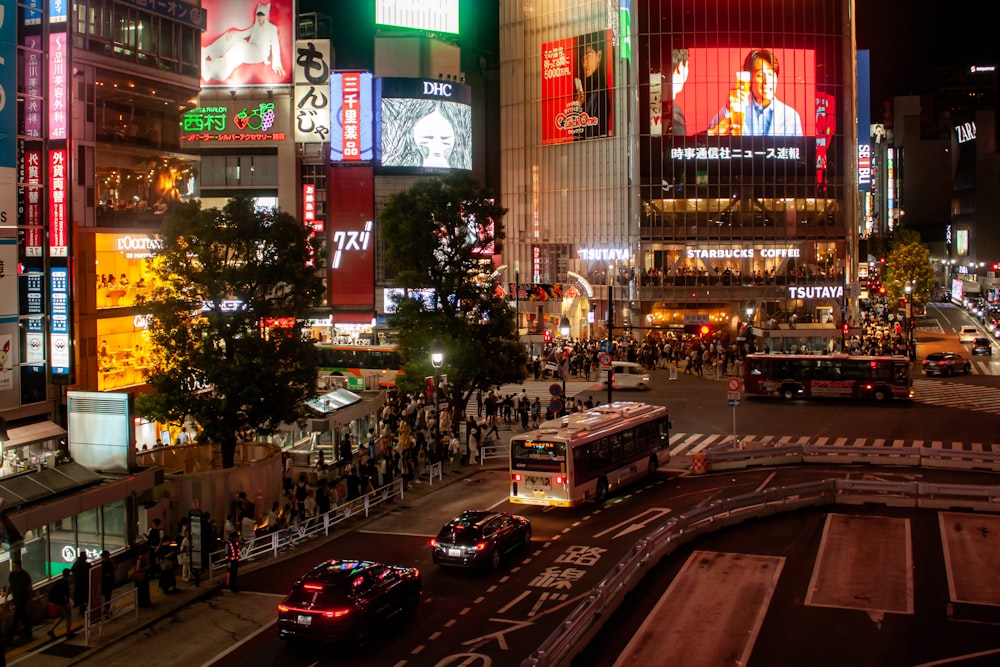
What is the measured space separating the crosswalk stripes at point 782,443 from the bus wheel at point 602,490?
27.1 ft

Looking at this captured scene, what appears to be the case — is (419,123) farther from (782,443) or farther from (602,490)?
(602,490)

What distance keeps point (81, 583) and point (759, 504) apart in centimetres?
1622

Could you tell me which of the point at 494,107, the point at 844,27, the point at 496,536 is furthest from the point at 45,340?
the point at 494,107

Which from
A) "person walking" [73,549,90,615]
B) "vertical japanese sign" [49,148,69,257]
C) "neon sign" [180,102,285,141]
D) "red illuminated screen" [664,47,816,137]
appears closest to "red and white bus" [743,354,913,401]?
"red illuminated screen" [664,47,816,137]

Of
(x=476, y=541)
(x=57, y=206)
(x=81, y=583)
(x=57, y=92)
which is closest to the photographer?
(x=81, y=583)

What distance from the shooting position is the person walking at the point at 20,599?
56.6 feet

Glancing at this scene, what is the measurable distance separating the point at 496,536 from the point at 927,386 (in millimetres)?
39760

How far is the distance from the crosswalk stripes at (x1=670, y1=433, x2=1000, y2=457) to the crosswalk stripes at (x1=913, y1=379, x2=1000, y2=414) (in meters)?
9.28

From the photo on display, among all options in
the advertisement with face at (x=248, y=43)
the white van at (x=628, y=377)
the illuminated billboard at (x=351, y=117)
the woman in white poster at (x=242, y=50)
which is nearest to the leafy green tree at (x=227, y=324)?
the white van at (x=628, y=377)

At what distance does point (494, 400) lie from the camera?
1652 inches

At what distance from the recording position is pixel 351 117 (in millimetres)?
73500

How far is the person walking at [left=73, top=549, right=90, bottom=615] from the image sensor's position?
18562 mm

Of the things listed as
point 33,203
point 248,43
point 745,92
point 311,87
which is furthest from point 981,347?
point 33,203

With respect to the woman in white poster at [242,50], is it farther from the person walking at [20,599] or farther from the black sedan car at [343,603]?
the black sedan car at [343,603]
